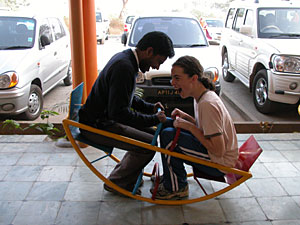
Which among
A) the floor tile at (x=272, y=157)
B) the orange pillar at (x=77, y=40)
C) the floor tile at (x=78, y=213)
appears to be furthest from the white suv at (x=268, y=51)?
the floor tile at (x=78, y=213)

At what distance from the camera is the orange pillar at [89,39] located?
4.38 metres

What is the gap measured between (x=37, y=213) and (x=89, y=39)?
2.42 m

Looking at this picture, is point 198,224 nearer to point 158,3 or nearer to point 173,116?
point 173,116

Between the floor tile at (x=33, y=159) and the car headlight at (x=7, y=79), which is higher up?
the car headlight at (x=7, y=79)

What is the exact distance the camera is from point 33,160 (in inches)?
156

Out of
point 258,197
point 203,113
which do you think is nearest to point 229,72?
point 258,197

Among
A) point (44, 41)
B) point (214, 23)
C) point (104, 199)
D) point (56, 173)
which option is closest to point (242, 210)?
point (104, 199)

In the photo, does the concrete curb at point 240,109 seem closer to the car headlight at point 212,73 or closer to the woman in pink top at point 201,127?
the car headlight at point 212,73

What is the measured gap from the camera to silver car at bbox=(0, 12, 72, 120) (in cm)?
530

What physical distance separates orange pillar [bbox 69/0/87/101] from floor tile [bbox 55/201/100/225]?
1777 mm

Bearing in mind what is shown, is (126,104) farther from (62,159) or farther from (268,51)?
(268,51)

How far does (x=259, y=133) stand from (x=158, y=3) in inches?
1340

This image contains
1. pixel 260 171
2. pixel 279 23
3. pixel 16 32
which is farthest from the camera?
pixel 279 23

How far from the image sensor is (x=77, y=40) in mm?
4137
